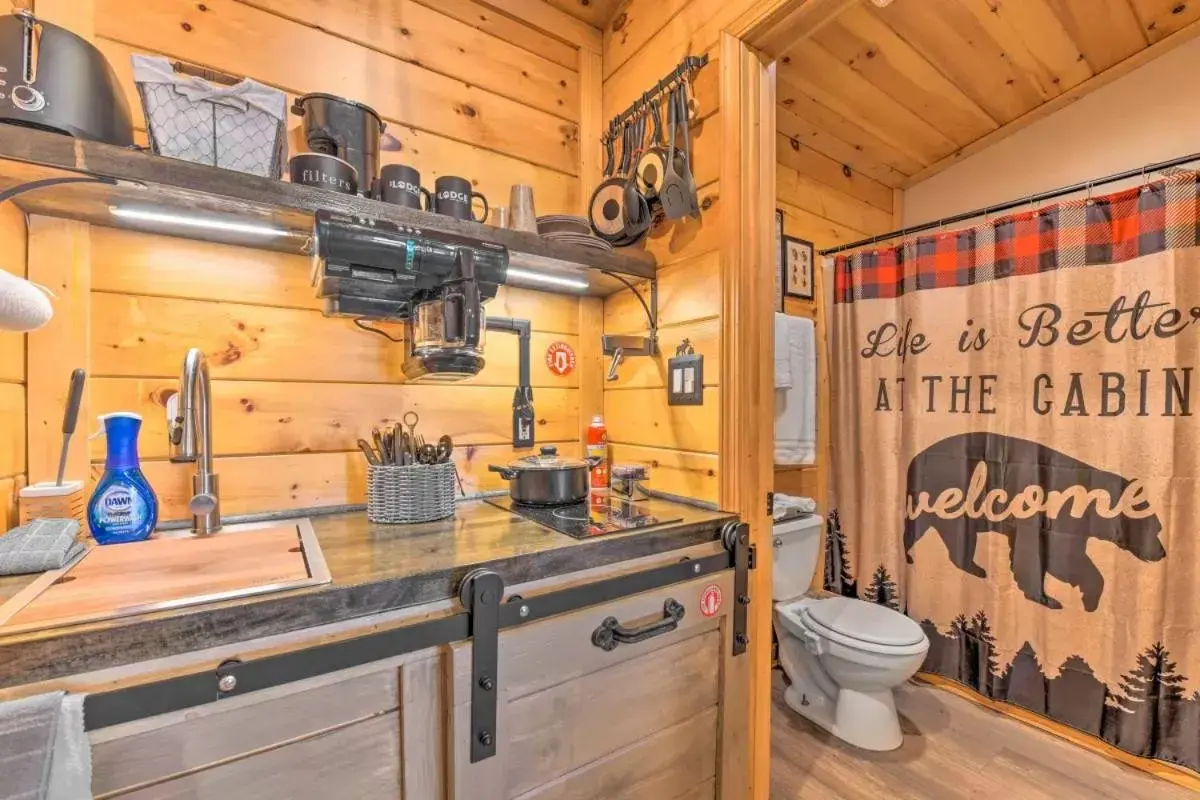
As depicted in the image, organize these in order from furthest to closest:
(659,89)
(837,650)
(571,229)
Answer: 1. (837,650)
2. (659,89)
3. (571,229)

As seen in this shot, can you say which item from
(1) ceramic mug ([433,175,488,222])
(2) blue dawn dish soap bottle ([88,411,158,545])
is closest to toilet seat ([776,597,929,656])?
(1) ceramic mug ([433,175,488,222])

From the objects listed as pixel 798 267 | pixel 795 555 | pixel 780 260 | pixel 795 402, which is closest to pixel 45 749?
pixel 795 555

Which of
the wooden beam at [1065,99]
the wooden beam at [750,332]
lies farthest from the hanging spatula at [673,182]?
the wooden beam at [1065,99]

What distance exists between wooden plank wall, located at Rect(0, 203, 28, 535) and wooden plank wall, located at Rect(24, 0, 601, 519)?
2 cm

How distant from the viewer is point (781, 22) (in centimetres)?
117

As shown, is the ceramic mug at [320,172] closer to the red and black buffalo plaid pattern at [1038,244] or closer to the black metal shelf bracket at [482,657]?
the black metal shelf bracket at [482,657]

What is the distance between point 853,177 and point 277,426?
2.73 m

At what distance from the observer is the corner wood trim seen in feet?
5.24

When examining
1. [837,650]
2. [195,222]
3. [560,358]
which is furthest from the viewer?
[837,650]

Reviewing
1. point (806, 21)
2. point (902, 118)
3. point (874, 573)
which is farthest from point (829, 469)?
point (806, 21)

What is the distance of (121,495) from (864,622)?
88.1 inches

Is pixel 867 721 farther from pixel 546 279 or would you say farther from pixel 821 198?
pixel 821 198

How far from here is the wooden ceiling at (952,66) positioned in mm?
1713

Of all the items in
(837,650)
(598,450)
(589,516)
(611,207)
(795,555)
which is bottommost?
(837,650)
